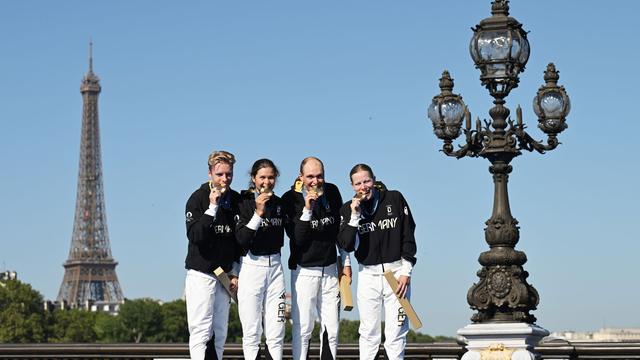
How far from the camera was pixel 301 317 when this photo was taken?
16734 mm

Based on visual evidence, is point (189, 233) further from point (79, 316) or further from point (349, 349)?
point (79, 316)

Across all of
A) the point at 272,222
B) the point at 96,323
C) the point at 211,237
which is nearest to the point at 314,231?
the point at 272,222

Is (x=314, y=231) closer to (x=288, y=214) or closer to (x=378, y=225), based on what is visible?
(x=288, y=214)

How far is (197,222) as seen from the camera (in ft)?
53.6

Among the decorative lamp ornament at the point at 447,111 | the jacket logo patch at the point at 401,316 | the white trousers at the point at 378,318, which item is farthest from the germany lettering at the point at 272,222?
the decorative lamp ornament at the point at 447,111

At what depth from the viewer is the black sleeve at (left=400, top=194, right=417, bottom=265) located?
16891 millimetres

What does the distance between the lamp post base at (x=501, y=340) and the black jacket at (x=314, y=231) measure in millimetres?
2259

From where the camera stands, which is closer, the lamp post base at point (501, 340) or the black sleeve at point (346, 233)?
the black sleeve at point (346, 233)

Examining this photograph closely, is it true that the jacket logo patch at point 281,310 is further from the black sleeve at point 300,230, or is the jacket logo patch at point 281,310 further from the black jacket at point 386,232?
the black jacket at point 386,232

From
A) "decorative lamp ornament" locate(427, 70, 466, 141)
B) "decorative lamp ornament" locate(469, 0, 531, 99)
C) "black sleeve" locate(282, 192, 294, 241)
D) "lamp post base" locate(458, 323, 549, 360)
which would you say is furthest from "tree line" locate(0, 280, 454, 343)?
"black sleeve" locate(282, 192, 294, 241)

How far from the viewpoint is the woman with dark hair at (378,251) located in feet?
55.1

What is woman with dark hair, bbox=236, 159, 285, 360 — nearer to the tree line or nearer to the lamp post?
the lamp post

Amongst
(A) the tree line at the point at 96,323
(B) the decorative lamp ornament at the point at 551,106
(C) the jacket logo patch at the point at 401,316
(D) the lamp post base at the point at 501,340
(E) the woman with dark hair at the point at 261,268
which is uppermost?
(A) the tree line at the point at 96,323

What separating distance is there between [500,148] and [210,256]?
4.40 m
